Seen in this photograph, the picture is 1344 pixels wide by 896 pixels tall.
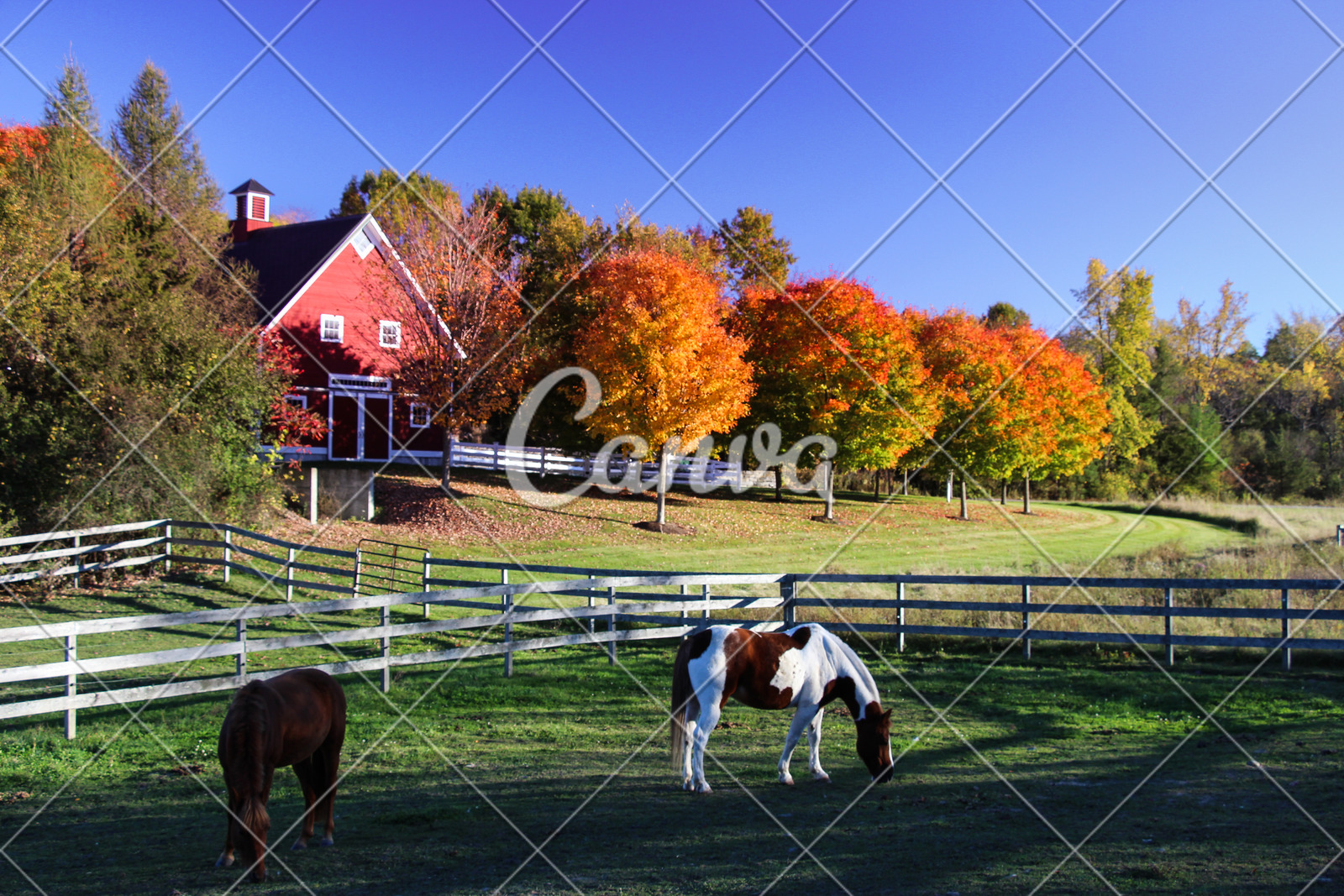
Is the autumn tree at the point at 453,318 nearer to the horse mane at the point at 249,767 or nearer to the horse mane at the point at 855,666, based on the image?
the horse mane at the point at 855,666

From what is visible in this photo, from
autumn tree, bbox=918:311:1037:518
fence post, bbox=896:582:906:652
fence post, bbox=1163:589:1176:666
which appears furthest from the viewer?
autumn tree, bbox=918:311:1037:518

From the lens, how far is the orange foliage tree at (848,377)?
112 feet

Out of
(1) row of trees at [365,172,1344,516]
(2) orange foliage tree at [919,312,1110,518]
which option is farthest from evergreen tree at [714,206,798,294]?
(2) orange foliage tree at [919,312,1110,518]

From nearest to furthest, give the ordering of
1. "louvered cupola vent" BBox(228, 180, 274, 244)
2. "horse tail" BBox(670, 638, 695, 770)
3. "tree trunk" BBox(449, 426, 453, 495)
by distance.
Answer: "horse tail" BBox(670, 638, 695, 770)
"tree trunk" BBox(449, 426, 453, 495)
"louvered cupola vent" BBox(228, 180, 274, 244)

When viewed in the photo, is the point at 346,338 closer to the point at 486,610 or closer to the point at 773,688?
the point at 486,610

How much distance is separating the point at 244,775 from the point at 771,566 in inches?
804

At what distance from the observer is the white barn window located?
107ft

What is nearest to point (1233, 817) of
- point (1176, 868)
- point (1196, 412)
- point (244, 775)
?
point (1176, 868)

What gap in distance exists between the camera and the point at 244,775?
4895mm

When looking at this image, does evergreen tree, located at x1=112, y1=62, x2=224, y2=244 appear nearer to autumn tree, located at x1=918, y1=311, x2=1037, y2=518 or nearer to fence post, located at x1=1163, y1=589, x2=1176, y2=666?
autumn tree, located at x1=918, y1=311, x2=1037, y2=518

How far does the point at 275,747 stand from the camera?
5.09m

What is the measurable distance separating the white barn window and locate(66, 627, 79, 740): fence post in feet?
83.5

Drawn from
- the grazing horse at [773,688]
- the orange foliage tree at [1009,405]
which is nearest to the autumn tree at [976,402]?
the orange foliage tree at [1009,405]

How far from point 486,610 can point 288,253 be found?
23702 millimetres
